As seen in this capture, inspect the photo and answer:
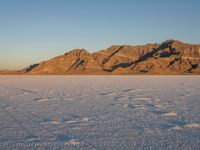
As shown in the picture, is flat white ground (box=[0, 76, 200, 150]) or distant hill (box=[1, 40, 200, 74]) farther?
distant hill (box=[1, 40, 200, 74])

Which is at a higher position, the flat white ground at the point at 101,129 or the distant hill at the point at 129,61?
the distant hill at the point at 129,61

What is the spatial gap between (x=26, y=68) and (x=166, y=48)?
3043 inches

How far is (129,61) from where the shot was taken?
159 meters

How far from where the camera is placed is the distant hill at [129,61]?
5103 inches

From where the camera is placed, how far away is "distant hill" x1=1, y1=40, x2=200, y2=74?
130 metres

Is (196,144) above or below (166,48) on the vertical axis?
below

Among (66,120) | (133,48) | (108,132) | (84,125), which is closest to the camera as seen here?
(108,132)

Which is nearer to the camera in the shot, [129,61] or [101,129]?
[101,129]

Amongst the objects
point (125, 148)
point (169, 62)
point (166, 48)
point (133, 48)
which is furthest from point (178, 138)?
point (133, 48)

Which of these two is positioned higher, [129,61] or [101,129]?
[129,61]

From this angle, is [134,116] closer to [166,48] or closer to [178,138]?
[178,138]

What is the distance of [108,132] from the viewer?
6652 millimetres

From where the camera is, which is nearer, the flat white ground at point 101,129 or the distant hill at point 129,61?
the flat white ground at point 101,129

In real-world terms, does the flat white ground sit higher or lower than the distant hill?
lower
